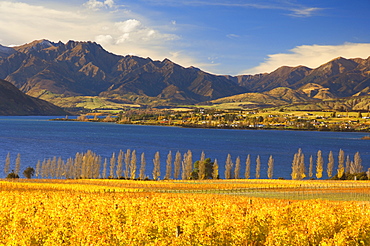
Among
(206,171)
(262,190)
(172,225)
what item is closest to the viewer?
(172,225)

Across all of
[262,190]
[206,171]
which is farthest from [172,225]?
[206,171]

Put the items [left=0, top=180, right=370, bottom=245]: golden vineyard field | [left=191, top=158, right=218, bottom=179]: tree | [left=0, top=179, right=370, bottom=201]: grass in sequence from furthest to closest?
[left=191, top=158, right=218, bottom=179]: tree
[left=0, top=179, right=370, bottom=201]: grass
[left=0, top=180, right=370, bottom=245]: golden vineyard field

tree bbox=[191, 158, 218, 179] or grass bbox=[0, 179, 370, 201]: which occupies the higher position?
grass bbox=[0, 179, 370, 201]

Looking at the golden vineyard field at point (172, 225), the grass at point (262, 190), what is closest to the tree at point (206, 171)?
the grass at point (262, 190)

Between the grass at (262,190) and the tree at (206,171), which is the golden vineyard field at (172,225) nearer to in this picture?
the grass at (262,190)

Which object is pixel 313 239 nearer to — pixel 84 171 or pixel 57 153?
pixel 84 171

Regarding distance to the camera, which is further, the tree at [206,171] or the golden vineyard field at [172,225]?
the tree at [206,171]

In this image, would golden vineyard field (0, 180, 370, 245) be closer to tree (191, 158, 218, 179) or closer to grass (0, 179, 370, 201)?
grass (0, 179, 370, 201)

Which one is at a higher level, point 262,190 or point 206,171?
point 262,190

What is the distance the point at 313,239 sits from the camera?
2666 cm

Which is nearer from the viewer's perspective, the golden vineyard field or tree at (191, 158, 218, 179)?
the golden vineyard field

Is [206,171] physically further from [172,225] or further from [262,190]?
[172,225]

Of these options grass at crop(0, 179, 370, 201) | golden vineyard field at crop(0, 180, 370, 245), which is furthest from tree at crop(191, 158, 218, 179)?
golden vineyard field at crop(0, 180, 370, 245)

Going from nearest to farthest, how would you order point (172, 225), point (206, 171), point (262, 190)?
1. point (172, 225)
2. point (262, 190)
3. point (206, 171)
